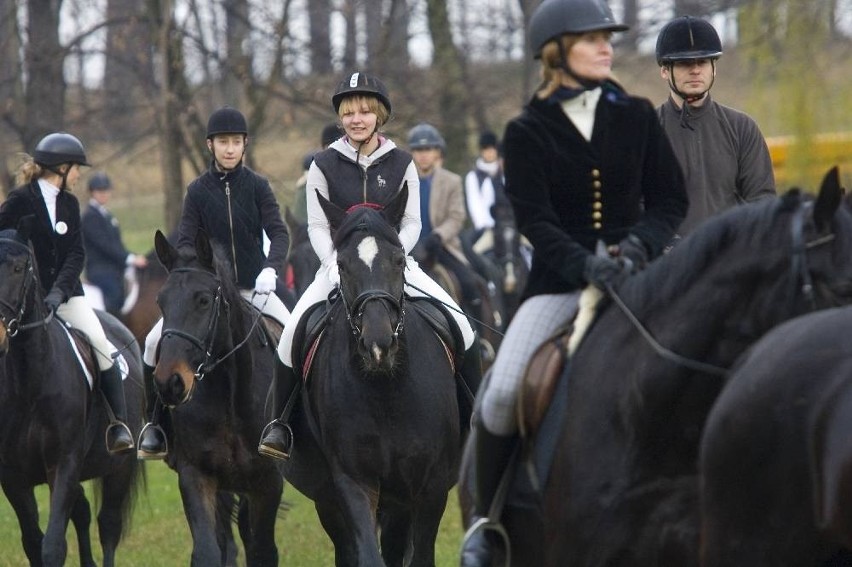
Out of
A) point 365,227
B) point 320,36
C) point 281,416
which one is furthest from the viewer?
point 320,36

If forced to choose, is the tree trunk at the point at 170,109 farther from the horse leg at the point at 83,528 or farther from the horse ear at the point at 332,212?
the horse ear at the point at 332,212

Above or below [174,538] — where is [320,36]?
above

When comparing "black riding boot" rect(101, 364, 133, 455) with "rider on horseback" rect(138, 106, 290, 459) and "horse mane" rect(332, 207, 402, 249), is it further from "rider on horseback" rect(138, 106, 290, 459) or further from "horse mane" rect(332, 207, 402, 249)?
"horse mane" rect(332, 207, 402, 249)

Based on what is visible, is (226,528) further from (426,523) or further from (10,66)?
(10,66)

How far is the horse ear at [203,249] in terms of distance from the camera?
9.49 metres

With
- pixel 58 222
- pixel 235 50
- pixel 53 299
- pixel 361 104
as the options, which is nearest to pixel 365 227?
pixel 361 104

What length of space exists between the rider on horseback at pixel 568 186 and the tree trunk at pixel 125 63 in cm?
1633

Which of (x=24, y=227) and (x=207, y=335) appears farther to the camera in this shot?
(x=24, y=227)

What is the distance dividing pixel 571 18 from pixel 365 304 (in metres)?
2.53

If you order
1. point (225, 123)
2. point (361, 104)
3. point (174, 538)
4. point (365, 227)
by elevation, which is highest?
point (361, 104)

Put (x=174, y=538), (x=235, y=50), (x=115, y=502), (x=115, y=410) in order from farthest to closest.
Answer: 1. (x=235, y=50)
2. (x=174, y=538)
3. (x=115, y=502)
4. (x=115, y=410)

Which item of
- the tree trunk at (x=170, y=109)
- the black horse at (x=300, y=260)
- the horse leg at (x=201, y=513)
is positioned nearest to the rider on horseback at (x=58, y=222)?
the horse leg at (x=201, y=513)

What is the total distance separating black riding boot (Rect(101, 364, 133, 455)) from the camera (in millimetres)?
10984

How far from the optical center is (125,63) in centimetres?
2333
